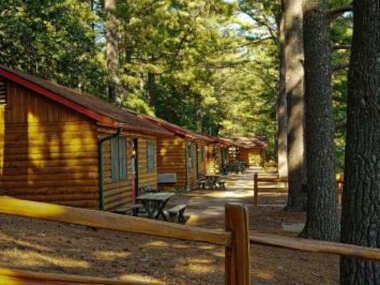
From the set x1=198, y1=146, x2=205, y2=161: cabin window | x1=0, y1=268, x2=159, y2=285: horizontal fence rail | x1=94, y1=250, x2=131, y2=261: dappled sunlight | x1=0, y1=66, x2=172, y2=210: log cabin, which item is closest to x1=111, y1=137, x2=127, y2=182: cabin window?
x1=0, y1=66, x2=172, y2=210: log cabin

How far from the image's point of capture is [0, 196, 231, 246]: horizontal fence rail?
264 cm

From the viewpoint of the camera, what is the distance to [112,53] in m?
26.4

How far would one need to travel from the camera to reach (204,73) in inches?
1351

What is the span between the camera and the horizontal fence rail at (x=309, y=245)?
3465 mm

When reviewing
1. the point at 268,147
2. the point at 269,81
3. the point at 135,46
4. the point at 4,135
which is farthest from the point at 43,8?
the point at 268,147

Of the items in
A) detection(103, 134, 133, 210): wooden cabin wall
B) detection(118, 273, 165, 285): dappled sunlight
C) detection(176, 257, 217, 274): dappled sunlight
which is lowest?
detection(176, 257, 217, 274): dappled sunlight

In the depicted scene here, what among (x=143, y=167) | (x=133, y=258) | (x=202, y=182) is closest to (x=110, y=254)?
(x=133, y=258)

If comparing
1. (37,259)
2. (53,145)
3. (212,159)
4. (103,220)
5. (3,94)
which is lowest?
(37,259)

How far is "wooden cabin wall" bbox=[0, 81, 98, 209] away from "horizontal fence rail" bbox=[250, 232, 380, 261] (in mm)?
11208

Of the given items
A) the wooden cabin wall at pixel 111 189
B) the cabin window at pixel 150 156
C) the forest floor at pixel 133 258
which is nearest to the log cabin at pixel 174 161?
the cabin window at pixel 150 156

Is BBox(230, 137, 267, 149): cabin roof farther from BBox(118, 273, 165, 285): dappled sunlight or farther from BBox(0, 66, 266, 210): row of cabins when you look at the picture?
BBox(118, 273, 165, 285): dappled sunlight

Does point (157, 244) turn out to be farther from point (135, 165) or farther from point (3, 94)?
point (135, 165)

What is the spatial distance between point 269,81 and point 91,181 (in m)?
32.9

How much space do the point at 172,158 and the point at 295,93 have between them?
13108 mm
